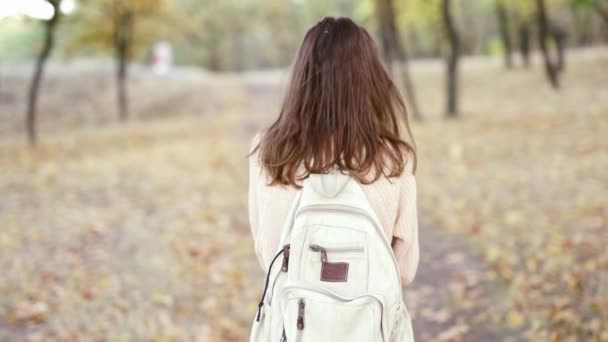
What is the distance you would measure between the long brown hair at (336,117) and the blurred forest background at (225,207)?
1.04ft

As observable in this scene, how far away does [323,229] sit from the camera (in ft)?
6.55

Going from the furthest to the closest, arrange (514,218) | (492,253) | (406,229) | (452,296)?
(514,218), (492,253), (452,296), (406,229)

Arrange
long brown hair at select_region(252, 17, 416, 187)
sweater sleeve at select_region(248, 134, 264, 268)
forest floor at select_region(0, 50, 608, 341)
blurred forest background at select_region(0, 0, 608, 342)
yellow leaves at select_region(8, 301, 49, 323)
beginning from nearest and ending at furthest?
long brown hair at select_region(252, 17, 416, 187)
sweater sleeve at select_region(248, 134, 264, 268)
forest floor at select_region(0, 50, 608, 341)
blurred forest background at select_region(0, 0, 608, 342)
yellow leaves at select_region(8, 301, 49, 323)

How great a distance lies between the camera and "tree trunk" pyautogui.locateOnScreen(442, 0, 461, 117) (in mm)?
16906

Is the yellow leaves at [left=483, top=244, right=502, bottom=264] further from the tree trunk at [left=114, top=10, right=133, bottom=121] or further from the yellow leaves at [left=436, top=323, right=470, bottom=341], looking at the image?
the tree trunk at [left=114, top=10, right=133, bottom=121]

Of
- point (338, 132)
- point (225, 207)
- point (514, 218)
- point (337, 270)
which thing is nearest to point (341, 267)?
→ point (337, 270)

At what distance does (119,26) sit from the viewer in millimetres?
22641

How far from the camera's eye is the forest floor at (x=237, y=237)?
5.34 metres

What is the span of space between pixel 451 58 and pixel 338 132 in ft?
53.1

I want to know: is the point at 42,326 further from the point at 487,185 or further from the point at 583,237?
the point at 487,185

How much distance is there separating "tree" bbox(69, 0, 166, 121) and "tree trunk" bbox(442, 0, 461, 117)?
1000 cm

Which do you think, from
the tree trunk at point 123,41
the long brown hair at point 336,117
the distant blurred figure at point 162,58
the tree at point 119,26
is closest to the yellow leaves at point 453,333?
the long brown hair at point 336,117

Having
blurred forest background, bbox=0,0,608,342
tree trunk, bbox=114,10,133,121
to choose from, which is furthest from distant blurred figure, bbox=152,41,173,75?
tree trunk, bbox=114,10,133,121

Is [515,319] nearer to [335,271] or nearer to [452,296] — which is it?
[452,296]
